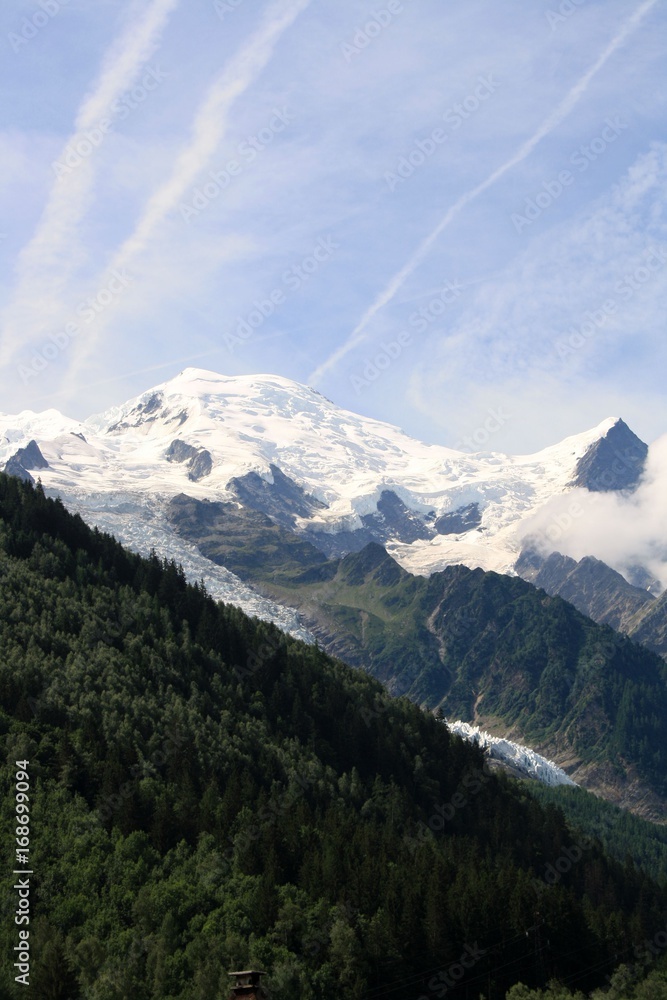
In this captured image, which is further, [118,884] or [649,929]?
[649,929]

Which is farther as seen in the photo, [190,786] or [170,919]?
[190,786]

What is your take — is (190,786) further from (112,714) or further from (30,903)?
(30,903)

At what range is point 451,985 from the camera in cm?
12838

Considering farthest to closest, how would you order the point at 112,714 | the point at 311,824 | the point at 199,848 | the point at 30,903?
the point at 112,714 < the point at 311,824 < the point at 199,848 < the point at 30,903

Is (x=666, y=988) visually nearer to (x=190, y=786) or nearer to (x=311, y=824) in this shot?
(x=311, y=824)

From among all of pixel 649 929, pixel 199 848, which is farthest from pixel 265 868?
pixel 649 929

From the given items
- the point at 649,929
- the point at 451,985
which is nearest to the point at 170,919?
the point at 451,985

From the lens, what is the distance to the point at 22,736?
167 metres

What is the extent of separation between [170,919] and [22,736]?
46.7 meters

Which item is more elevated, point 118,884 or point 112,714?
point 112,714

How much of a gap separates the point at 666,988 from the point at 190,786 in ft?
234

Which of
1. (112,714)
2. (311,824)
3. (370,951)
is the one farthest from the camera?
(112,714)

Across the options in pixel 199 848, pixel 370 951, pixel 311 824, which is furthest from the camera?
pixel 311 824

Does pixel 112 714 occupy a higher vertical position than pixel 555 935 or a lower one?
higher
